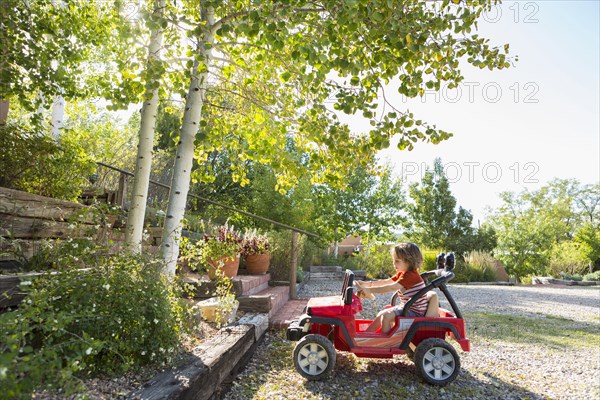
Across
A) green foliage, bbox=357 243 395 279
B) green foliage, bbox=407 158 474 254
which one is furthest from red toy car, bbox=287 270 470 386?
green foliage, bbox=407 158 474 254

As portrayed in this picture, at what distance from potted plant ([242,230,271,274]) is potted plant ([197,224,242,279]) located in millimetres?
323

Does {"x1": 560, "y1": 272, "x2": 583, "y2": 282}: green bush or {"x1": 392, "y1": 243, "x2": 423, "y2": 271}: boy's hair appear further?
{"x1": 560, "y1": 272, "x2": 583, "y2": 282}: green bush

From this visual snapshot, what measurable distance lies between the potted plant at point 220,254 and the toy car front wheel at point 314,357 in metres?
1.18

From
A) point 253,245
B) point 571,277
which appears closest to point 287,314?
point 253,245

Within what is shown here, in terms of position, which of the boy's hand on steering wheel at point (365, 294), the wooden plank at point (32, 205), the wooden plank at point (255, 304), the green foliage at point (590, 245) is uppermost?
the green foliage at point (590, 245)

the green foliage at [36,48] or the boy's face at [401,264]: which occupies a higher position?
the green foliage at [36,48]

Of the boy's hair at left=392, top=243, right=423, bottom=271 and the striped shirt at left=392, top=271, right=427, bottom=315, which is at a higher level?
the boy's hair at left=392, top=243, right=423, bottom=271

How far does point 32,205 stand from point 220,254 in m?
2.05

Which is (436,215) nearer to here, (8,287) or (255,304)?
(255,304)

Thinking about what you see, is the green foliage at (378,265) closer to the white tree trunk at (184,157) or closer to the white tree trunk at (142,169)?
the white tree trunk at (142,169)

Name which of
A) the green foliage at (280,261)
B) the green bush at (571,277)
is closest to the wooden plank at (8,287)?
the green foliage at (280,261)

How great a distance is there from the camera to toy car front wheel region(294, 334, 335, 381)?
3.65 meters

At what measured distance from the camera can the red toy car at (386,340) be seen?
11.9ft

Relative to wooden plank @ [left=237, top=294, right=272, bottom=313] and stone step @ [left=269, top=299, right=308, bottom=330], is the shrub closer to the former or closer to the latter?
stone step @ [left=269, top=299, right=308, bottom=330]
